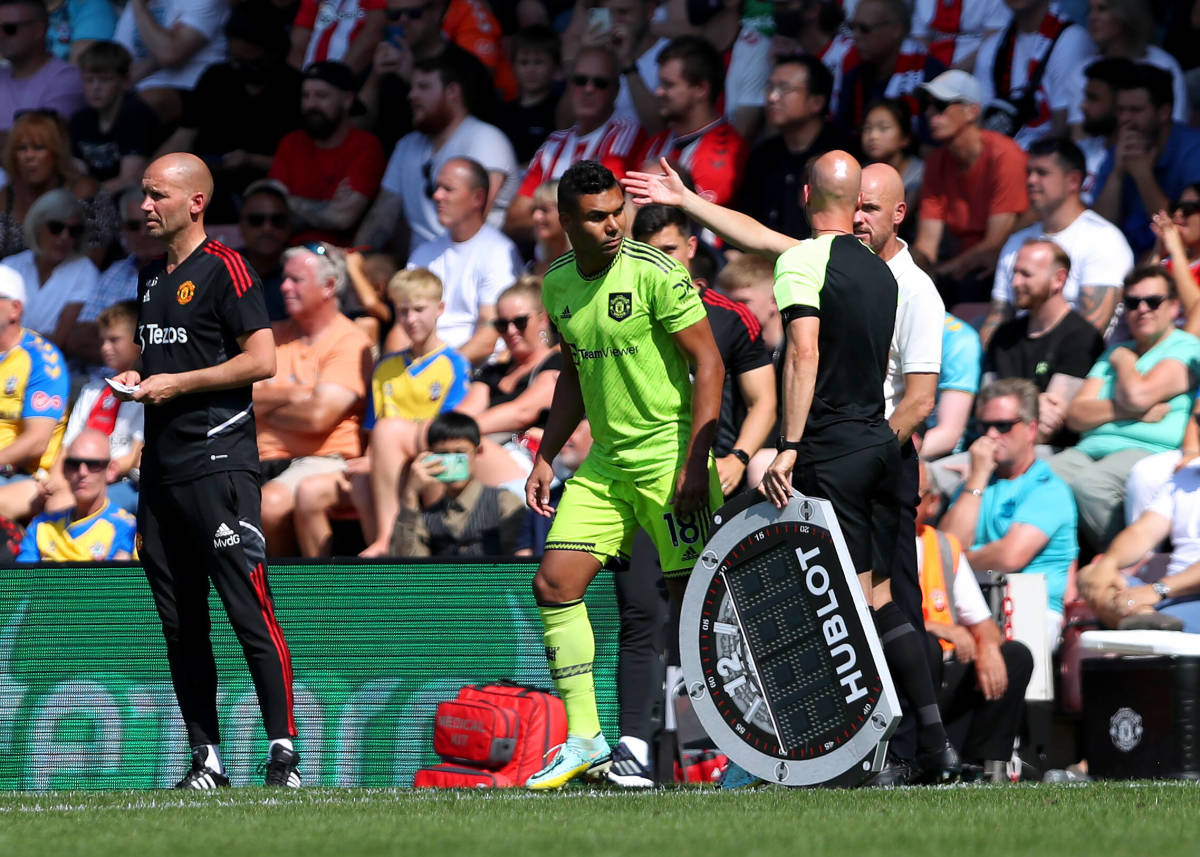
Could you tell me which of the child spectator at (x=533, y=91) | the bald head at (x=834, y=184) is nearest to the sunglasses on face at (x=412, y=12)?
the child spectator at (x=533, y=91)

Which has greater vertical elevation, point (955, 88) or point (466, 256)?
point (955, 88)

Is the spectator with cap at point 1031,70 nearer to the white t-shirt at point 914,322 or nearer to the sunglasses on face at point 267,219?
the white t-shirt at point 914,322

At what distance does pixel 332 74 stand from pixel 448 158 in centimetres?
137

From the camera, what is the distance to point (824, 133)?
10.6 m

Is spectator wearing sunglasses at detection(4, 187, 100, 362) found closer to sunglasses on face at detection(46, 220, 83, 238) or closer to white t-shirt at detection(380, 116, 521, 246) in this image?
sunglasses on face at detection(46, 220, 83, 238)

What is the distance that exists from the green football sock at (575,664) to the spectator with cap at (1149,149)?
191 inches

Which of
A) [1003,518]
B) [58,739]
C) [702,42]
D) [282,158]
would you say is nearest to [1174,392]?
[1003,518]

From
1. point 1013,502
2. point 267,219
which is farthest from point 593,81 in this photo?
point 1013,502

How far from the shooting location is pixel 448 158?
462 inches

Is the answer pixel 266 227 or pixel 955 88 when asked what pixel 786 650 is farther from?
pixel 266 227

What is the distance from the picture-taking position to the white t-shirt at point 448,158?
12.0 meters

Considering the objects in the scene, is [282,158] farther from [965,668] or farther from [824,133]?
[965,668]

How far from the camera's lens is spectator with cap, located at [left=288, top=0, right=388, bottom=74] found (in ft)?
43.7

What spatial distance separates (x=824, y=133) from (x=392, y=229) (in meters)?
3.28
